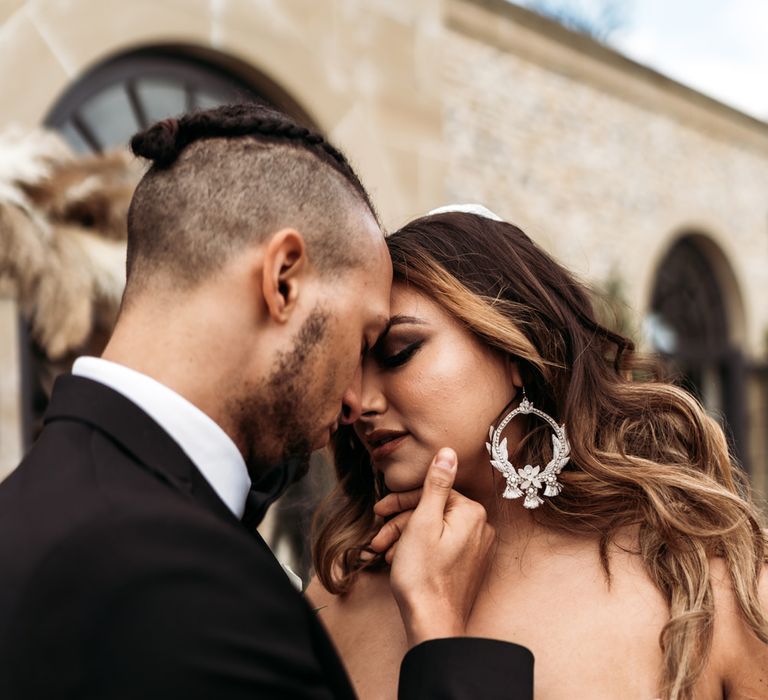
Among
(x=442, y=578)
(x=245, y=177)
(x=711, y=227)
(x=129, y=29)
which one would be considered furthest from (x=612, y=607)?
(x=711, y=227)

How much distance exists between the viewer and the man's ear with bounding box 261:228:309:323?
1.53m

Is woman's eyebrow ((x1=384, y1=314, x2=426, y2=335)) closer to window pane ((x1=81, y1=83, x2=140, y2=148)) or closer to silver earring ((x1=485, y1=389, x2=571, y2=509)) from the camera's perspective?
silver earring ((x1=485, y1=389, x2=571, y2=509))

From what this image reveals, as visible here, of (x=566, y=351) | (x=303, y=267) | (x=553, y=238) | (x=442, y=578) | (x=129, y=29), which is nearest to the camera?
(x=303, y=267)

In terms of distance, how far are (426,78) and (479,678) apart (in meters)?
5.06

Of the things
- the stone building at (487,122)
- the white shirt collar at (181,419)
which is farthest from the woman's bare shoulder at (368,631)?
the stone building at (487,122)

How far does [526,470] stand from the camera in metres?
2.30

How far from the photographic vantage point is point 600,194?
9086mm

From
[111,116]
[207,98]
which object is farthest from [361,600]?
[207,98]

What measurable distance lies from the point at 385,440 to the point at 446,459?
202 mm

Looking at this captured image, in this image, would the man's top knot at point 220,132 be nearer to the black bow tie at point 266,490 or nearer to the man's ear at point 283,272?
the man's ear at point 283,272

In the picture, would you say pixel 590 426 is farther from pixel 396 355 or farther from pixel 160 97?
pixel 160 97

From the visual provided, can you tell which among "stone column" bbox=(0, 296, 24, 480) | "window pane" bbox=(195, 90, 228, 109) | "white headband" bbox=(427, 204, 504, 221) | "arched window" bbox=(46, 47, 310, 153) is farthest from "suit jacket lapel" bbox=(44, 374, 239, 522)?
"window pane" bbox=(195, 90, 228, 109)

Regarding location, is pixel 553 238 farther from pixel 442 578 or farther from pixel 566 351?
pixel 442 578

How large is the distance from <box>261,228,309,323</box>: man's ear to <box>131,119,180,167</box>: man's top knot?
0.27 metres
